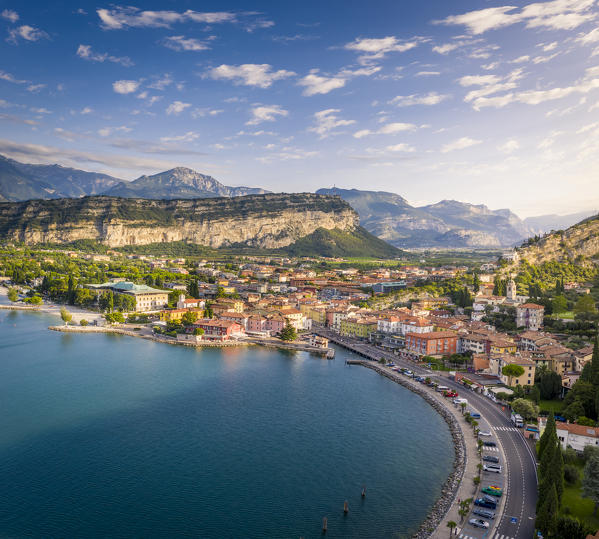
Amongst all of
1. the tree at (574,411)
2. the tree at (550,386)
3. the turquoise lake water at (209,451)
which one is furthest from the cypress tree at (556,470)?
the tree at (550,386)

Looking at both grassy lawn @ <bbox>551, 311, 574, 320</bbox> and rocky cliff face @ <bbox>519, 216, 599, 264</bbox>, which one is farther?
rocky cliff face @ <bbox>519, 216, 599, 264</bbox>

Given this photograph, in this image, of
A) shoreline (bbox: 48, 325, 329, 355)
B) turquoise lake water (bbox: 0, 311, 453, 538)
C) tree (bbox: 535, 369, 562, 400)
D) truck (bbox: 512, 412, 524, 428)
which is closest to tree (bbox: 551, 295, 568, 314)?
tree (bbox: 535, 369, 562, 400)

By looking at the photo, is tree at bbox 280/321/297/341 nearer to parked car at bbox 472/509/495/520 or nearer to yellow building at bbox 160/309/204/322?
yellow building at bbox 160/309/204/322

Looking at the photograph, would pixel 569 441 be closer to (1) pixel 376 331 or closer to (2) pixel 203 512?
(2) pixel 203 512

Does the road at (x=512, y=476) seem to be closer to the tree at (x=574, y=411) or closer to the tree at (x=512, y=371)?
the tree at (x=512, y=371)

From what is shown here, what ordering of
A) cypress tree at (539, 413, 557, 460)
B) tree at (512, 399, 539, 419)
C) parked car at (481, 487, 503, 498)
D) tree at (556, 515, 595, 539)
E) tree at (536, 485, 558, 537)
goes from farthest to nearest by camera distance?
tree at (512, 399, 539, 419)
parked car at (481, 487, 503, 498)
cypress tree at (539, 413, 557, 460)
tree at (536, 485, 558, 537)
tree at (556, 515, 595, 539)

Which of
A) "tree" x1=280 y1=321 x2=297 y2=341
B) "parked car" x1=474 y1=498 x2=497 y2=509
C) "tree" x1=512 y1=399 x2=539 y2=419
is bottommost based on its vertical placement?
"parked car" x1=474 y1=498 x2=497 y2=509

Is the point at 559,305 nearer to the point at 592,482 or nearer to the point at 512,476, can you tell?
the point at 512,476
